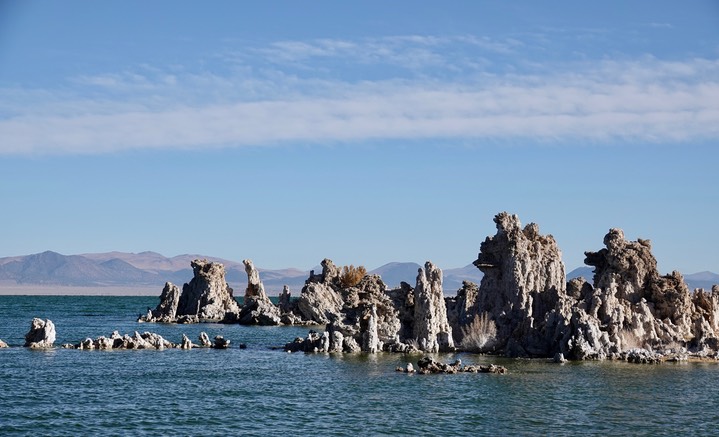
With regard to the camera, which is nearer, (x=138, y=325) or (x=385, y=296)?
(x=385, y=296)

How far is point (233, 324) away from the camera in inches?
4742

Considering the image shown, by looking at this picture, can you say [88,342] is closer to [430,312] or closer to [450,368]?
[430,312]

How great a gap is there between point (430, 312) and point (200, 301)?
6228 cm

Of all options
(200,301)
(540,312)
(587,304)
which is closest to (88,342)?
(540,312)

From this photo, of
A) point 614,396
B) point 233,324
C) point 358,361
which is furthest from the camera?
point 233,324

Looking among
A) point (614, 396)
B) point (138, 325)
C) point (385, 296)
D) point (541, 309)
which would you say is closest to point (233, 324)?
point (138, 325)

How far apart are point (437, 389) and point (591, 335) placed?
1733cm

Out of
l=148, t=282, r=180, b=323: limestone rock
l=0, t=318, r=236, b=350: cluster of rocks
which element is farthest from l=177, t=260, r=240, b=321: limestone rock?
l=0, t=318, r=236, b=350: cluster of rocks

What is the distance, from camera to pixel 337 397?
1874 inches

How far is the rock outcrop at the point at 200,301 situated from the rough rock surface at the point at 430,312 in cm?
5711

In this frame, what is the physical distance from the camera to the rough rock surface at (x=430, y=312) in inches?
2704

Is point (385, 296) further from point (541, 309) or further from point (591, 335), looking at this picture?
point (591, 335)

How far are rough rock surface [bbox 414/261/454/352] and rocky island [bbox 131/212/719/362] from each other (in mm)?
73

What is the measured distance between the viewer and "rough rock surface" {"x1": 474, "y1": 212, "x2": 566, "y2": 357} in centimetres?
6688
